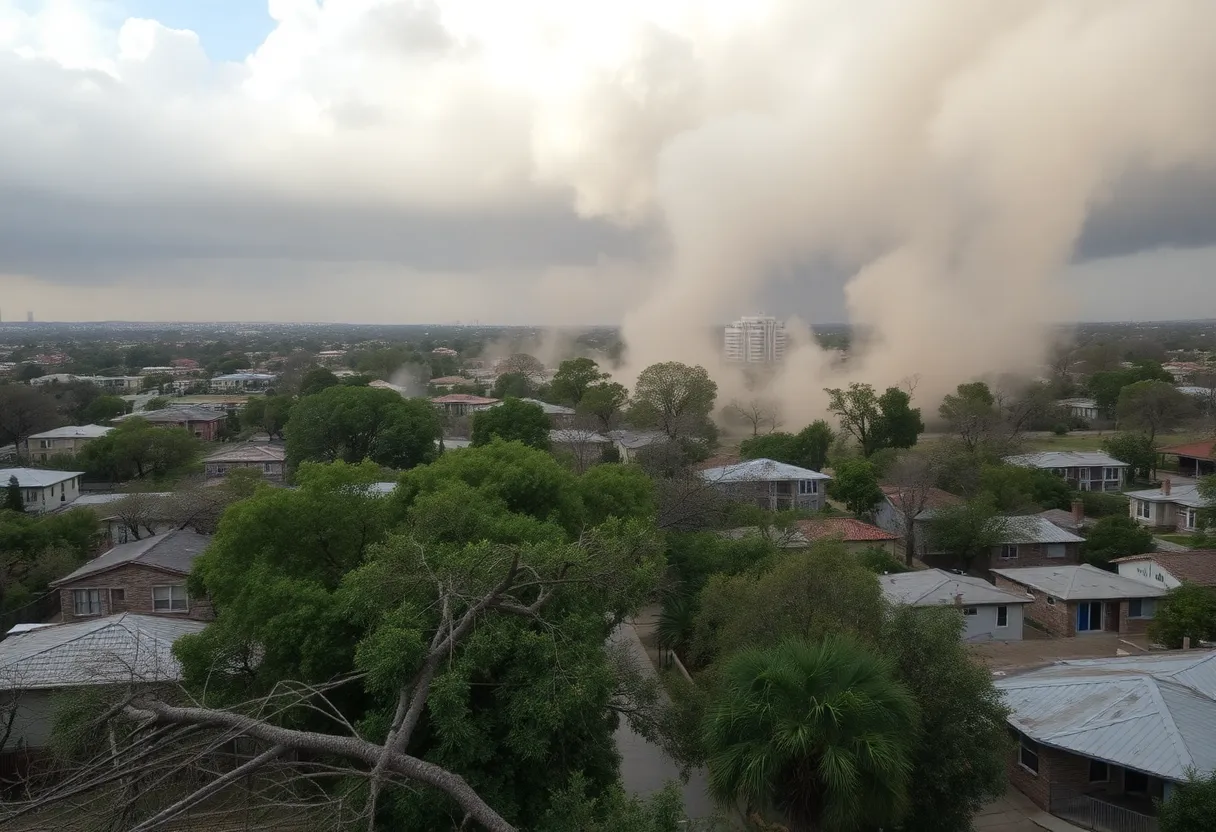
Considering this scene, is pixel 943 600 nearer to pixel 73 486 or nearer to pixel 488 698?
pixel 488 698

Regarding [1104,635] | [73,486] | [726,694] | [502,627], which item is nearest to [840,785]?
[726,694]

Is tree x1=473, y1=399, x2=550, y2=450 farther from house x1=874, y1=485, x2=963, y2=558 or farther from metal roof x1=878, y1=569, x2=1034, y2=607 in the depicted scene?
metal roof x1=878, y1=569, x2=1034, y2=607

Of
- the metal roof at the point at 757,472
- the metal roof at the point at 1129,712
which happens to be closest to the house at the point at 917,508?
the metal roof at the point at 757,472

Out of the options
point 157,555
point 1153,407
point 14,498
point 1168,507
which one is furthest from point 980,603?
point 1153,407

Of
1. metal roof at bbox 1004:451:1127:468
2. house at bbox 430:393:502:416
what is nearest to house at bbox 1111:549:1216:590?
metal roof at bbox 1004:451:1127:468

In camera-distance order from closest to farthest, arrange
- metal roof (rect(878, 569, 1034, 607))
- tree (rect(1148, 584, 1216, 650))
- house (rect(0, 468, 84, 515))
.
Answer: tree (rect(1148, 584, 1216, 650)), metal roof (rect(878, 569, 1034, 607)), house (rect(0, 468, 84, 515))

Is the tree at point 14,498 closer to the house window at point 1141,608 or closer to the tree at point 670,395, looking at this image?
the tree at point 670,395
